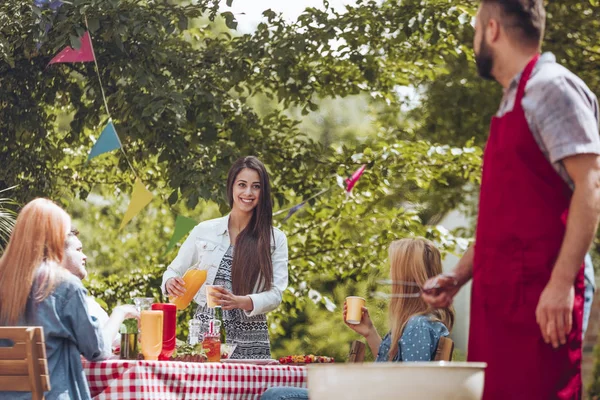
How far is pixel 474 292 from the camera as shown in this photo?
241 cm

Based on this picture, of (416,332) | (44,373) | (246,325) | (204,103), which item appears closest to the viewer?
(44,373)

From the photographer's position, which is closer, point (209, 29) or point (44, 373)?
point (44, 373)

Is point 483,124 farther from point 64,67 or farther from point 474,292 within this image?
point 474,292

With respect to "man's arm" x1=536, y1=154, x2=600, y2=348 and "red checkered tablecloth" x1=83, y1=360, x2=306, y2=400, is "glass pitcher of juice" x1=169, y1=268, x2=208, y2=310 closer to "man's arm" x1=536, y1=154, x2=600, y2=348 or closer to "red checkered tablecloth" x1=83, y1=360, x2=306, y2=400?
"red checkered tablecloth" x1=83, y1=360, x2=306, y2=400

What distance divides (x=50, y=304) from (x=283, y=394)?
32.6 inches

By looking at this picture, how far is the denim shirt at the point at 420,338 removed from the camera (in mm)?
3359

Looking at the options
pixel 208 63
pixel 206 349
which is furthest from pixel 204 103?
pixel 206 349

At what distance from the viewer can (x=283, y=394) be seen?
3.24 meters

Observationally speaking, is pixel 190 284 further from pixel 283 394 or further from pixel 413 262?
pixel 413 262

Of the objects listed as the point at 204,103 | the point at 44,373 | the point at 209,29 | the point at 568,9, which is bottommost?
the point at 44,373

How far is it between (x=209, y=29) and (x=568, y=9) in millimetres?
4298

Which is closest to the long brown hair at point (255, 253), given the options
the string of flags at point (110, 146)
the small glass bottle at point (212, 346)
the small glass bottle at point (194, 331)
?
the small glass bottle at point (194, 331)

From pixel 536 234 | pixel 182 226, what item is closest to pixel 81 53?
pixel 182 226

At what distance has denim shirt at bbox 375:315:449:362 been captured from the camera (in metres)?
3.36
